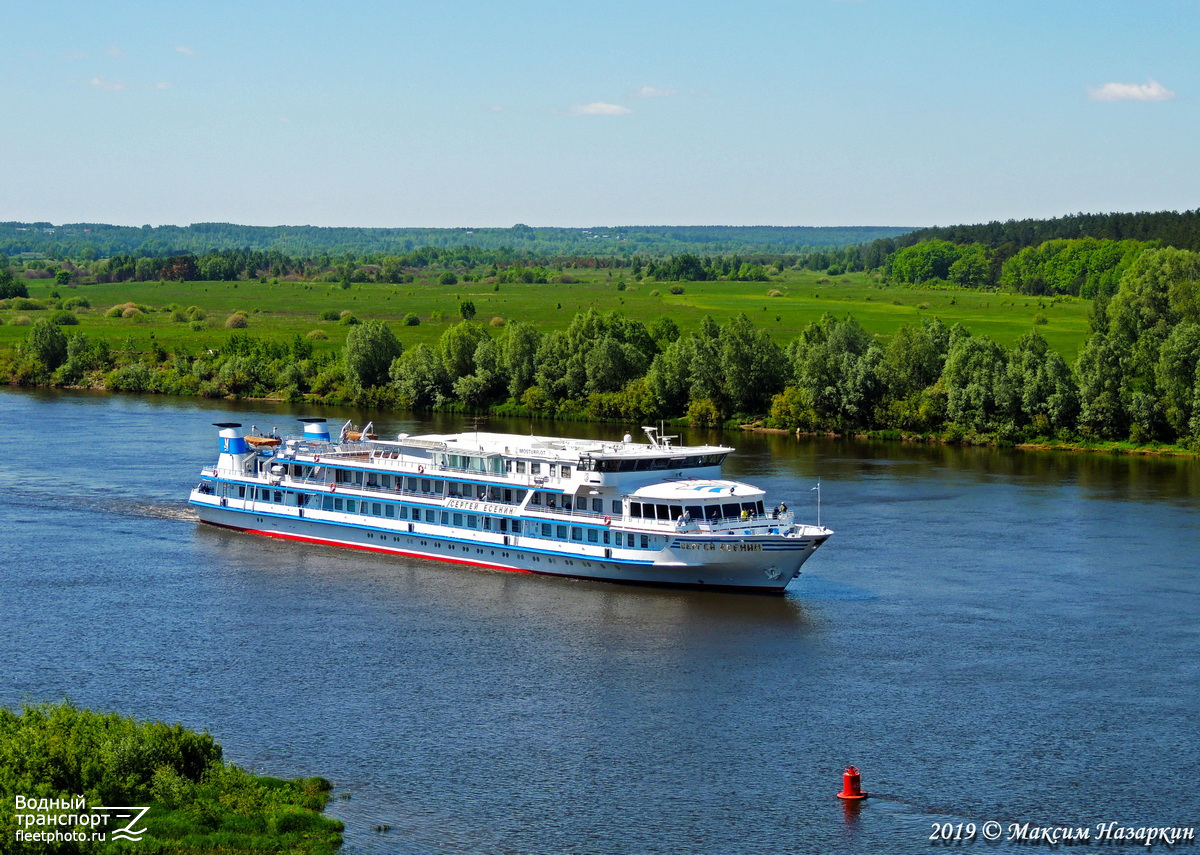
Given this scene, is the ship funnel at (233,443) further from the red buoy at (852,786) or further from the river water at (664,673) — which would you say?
the red buoy at (852,786)

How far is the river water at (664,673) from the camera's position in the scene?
35750 mm

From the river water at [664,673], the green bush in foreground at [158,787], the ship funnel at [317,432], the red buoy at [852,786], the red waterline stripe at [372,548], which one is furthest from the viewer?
the ship funnel at [317,432]

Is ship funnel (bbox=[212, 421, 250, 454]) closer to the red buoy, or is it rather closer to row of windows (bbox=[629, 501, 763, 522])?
row of windows (bbox=[629, 501, 763, 522])

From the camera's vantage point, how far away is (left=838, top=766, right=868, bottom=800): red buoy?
35.9m

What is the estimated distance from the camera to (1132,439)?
3730 inches

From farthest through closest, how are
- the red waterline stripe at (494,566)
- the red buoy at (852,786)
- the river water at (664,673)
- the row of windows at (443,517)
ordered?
1. the row of windows at (443,517)
2. the red waterline stripe at (494,566)
3. the red buoy at (852,786)
4. the river water at (664,673)

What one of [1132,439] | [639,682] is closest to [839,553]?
[639,682]

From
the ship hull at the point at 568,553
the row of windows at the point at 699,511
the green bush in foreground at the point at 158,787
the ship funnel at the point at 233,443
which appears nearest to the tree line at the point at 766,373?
the ship funnel at the point at 233,443

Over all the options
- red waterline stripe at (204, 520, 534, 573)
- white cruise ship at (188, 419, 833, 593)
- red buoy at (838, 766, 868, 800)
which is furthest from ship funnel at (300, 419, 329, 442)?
red buoy at (838, 766, 868, 800)

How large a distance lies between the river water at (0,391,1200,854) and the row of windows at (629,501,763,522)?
3051 mm

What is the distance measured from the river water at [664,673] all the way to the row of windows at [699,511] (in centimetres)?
305

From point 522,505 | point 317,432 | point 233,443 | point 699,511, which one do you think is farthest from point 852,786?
point 233,443

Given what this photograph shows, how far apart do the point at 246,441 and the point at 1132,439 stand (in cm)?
5739

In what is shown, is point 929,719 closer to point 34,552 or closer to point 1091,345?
point 34,552
